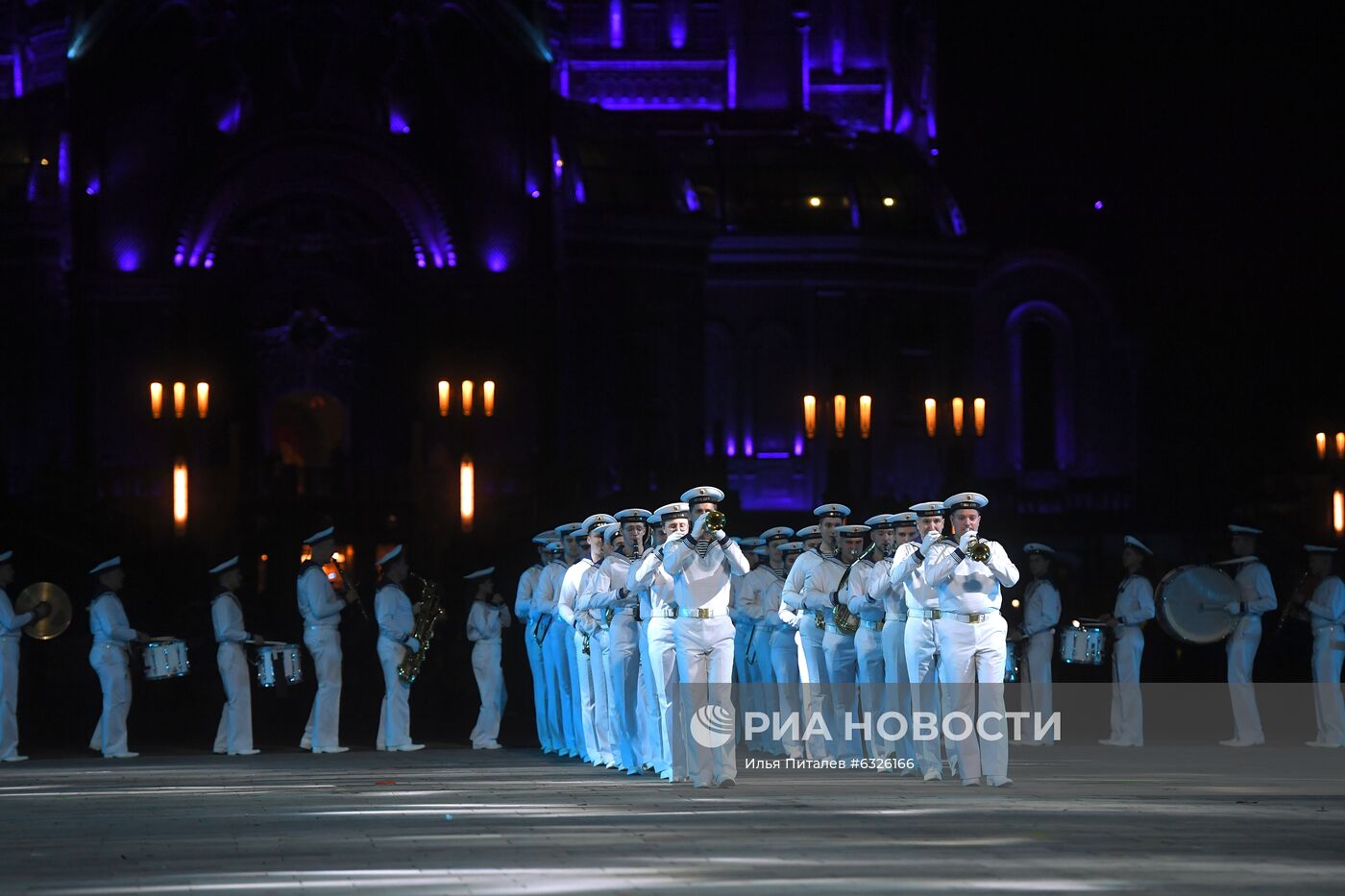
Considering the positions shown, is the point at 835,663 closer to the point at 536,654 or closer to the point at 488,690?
the point at 536,654

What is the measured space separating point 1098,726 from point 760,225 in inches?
894

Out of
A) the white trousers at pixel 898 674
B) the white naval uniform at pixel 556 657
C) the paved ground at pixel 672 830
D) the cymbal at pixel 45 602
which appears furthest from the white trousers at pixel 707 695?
the cymbal at pixel 45 602

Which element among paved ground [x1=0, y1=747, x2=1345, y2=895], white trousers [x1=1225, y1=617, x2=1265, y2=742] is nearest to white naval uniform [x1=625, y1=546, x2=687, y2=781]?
paved ground [x1=0, y1=747, x2=1345, y2=895]

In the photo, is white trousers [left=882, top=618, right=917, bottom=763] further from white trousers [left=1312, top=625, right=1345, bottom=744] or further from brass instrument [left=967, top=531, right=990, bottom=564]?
white trousers [left=1312, top=625, right=1345, bottom=744]

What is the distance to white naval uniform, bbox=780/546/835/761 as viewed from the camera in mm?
19594

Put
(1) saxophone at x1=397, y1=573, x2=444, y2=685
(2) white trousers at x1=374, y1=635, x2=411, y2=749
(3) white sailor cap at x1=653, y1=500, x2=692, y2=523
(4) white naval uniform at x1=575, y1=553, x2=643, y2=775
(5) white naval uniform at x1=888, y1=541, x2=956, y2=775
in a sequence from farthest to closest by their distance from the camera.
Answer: (1) saxophone at x1=397, y1=573, x2=444, y2=685, (2) white trousers at x1=374, y1=635, x2=411, y2=749, (4) white naval uniform at x1=575, y1=553, x2=643, y2=775, (3) white sailor cap at x1=653, y1=500, x2=692, y2=523, (5) white naval uniform at x1=888, y1=541, x2=956, y2=775

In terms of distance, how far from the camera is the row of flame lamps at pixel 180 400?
38.5 meters

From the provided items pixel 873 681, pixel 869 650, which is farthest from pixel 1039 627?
pixel 869 650

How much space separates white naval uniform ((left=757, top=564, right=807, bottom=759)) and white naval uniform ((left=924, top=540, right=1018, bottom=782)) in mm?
3935

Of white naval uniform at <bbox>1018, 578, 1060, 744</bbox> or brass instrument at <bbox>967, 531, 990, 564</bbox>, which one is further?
white naval uniform at <bbox>1018, 578, 1060, 744</bbox>

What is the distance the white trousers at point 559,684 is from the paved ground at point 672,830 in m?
1.37

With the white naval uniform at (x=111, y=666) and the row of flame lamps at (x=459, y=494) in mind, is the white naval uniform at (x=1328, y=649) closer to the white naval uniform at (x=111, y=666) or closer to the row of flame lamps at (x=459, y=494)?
the white naval uniform at (x=111, y=666)

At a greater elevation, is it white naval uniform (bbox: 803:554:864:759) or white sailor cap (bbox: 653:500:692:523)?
white sailor cap (bbox: 653:500:692:523)

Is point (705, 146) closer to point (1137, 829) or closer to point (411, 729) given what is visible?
point (411, 729)
